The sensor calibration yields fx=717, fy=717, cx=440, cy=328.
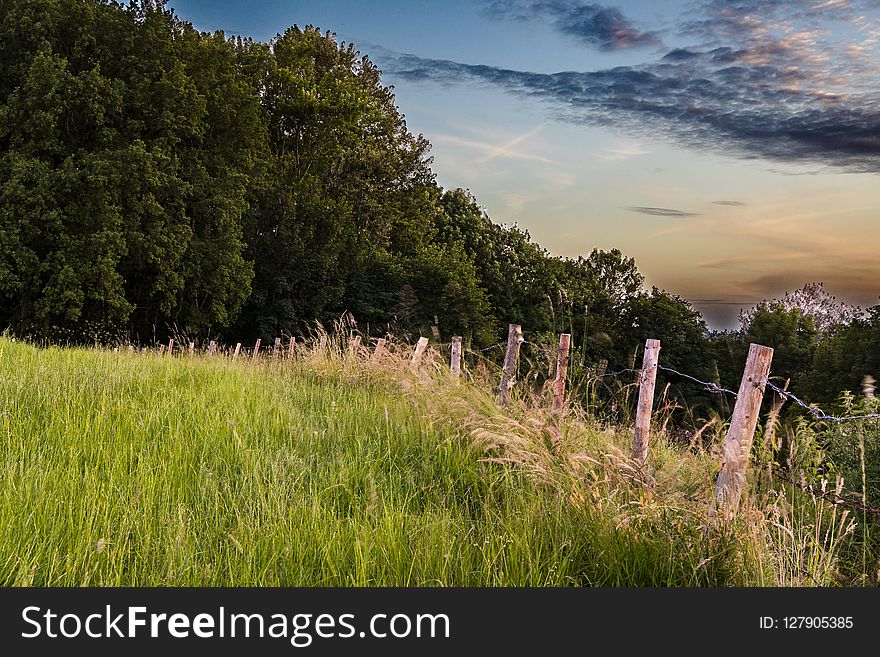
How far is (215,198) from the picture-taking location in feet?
77.3

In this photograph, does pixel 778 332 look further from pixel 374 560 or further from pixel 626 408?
pixel 374 560

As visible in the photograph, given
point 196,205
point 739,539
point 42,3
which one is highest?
point 42,3

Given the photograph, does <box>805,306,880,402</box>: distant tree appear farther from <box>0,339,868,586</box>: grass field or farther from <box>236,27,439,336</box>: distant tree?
<box>0,339,868,586</box>: grass field

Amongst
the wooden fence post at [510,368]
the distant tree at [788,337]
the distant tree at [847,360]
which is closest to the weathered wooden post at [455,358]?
the wooden fence post at [510,368]

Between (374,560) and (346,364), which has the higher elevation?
(346,364)

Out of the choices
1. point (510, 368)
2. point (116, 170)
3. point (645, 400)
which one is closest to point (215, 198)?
point (116, 170)

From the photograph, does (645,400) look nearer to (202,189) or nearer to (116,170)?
(116,170)

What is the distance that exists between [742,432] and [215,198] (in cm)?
2213

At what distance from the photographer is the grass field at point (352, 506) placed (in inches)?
137

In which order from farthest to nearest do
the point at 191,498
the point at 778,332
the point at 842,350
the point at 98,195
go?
the point at 778,332 < the point at 842,350 < the point at 98,195 < the point at 191,498

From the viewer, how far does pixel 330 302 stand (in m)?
29.8

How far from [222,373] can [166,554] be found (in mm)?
5873

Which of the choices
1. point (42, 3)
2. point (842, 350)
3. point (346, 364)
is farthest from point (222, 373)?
point (842, 350)

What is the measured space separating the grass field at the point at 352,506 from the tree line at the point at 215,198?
8803 millimetres
